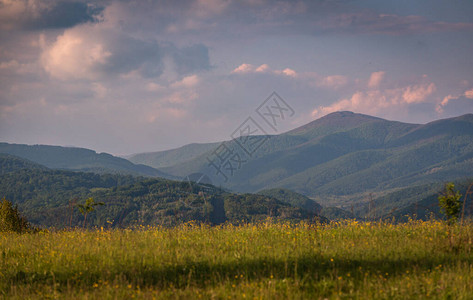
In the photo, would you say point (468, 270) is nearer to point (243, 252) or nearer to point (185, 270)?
point (243, 252)

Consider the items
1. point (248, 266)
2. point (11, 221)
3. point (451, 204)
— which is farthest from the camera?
point (11, 221)

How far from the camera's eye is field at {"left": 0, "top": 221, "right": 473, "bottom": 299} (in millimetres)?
7523

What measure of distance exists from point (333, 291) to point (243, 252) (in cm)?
304

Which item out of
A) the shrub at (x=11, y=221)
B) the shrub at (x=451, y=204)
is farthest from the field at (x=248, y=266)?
the shrub at (x=11, y=221)

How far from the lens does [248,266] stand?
29.6 feet

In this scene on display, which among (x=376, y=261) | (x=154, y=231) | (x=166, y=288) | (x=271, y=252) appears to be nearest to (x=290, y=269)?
(x=271, y=252)

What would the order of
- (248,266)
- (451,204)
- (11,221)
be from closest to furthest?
(248,266), (451,204), (11,221)

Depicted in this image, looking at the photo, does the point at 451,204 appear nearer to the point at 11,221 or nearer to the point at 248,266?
the point at 248,266

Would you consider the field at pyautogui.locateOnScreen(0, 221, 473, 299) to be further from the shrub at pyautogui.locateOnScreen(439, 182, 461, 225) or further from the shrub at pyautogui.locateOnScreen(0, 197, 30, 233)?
the shrub at pyautogui.locateOnScreen(0, 197, 30, 233)

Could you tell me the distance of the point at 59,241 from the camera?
1194 cm

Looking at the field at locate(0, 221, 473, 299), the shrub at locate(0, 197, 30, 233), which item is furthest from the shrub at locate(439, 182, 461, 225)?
the shrub at locate(0, 197, 30, 233)

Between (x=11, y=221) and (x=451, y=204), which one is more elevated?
(x=451, y=204)

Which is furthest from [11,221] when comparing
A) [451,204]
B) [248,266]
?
[451,204]

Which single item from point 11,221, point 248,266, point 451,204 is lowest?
point 248,266
